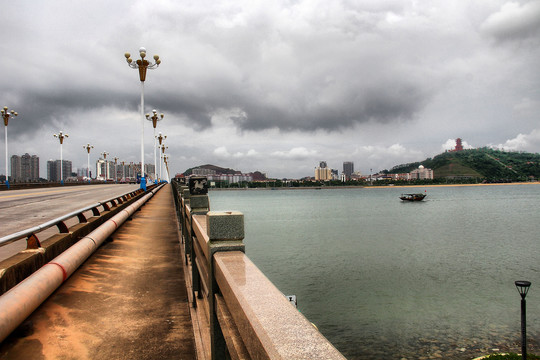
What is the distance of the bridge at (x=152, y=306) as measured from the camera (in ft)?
6.37

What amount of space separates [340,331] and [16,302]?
16036 millimetres

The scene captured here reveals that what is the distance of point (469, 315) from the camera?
63.2ft

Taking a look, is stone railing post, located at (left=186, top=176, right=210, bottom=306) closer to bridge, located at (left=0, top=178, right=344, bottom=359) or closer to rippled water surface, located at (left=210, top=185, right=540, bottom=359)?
bridge, located at (left=0, top=178, right=344, bottom=359)

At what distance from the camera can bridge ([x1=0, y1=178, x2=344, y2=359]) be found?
1.94 m

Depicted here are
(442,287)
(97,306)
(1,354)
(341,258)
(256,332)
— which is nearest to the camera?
(256,332)

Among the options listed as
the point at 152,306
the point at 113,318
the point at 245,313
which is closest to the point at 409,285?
the point at 152,306

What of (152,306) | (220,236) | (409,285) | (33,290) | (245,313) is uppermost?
(220,236)

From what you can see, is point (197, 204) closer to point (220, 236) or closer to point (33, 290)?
point (33, 290)

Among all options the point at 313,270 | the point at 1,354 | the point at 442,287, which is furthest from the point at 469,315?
the point at 1,354

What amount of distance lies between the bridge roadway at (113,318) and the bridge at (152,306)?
0.01 metres

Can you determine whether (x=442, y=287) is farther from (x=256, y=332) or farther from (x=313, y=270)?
(x=256, y=332)

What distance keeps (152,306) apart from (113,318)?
2.10 feet

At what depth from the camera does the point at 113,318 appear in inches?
185

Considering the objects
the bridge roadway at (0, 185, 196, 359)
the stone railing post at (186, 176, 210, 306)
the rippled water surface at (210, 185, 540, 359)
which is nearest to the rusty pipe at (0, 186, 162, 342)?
the bridge roadway at (0, 185, 196, 359)
